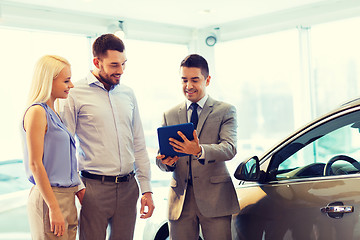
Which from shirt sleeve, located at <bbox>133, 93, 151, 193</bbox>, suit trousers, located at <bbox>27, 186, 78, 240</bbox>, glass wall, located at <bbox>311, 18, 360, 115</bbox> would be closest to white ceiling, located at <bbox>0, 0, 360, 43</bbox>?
glass wall, located at <bbox>311, 18, 360, 115</bbox>

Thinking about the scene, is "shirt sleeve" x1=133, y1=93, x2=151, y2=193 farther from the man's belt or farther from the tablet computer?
the tablet computer

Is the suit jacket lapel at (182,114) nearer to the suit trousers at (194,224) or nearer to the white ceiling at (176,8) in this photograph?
the suit trousers at (194,224)

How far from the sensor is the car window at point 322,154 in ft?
7.32

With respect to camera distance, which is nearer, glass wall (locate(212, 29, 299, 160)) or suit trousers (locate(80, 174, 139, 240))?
suit trousers (locate(80, 174, 139, 240))

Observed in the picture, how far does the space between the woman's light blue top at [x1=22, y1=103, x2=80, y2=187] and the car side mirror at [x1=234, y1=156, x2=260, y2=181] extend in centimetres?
91

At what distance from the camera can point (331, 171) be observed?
88.0 inches

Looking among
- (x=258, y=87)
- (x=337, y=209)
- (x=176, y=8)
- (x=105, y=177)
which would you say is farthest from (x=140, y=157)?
(x=258, y=87)

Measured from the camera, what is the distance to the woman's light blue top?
2.07 meters

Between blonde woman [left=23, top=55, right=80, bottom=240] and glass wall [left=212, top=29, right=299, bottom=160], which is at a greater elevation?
glass wall [left=212, top=29, right=299, bottom=160]

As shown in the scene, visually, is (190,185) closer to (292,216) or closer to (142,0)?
(292,216)

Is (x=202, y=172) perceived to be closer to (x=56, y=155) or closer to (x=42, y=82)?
(x=56, y=155)

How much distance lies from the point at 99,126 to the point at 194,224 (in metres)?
0.75

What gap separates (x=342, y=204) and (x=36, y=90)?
149 centimetres

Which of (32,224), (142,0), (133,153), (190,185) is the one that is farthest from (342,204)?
(142,0)
